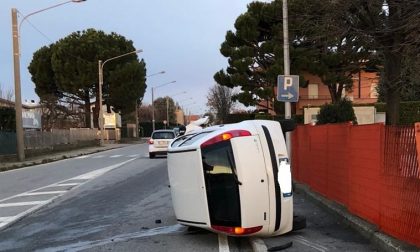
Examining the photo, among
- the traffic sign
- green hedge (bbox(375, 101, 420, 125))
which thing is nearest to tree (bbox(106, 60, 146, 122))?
green hedge (bbox(375, 101, 420, 125))

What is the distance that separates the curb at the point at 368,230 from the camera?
6411 mm

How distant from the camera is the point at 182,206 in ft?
25.4

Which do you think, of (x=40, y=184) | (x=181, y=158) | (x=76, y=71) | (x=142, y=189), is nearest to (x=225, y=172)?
(x=181, y=158)

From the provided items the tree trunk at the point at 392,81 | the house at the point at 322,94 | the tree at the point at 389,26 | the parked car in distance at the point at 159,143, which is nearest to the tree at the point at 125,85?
A: the house at the point at 322,94

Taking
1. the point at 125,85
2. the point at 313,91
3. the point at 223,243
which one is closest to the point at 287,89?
the point at 223,243

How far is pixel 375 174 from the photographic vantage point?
7.63 m

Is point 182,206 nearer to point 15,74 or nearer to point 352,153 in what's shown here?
point 352,153

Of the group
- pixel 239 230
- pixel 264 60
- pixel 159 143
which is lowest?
pixel 159 143

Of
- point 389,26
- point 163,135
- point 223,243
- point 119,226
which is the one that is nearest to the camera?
point 223,243

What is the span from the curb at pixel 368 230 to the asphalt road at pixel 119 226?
0.11m

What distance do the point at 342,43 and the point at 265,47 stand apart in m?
27.7

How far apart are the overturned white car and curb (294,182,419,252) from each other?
1078 mm

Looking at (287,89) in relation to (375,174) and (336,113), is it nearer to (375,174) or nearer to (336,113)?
(336,113)

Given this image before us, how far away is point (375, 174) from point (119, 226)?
4404mm
